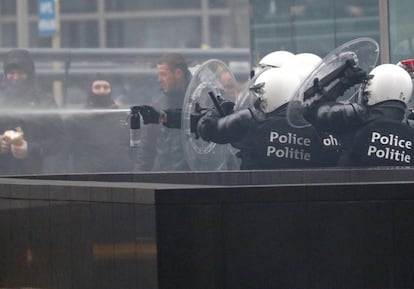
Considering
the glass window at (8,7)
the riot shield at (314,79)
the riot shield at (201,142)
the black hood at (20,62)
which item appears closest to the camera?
the riot shield at (314,79)

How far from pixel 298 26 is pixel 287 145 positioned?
24.7ft

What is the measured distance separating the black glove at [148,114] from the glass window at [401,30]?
4218 millimetres

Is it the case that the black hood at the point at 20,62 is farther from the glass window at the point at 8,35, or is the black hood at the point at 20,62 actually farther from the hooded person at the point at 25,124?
the glass window at the point at 8,35

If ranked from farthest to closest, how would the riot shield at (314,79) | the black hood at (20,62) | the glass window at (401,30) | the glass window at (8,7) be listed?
the glass window at (8,7), the glass window at (401,30), the black hood at (20,62), the riot shield at (314,79)

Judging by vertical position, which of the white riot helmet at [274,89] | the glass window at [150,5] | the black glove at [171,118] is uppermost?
the glass window at [150,5]

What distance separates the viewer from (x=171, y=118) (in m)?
18.5

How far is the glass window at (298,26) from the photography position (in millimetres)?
23156

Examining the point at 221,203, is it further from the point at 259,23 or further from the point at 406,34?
the point at 259,23

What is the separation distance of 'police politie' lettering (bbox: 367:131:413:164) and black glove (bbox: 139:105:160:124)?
3853mm

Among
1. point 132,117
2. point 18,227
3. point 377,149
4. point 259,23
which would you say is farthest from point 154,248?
point 259,23

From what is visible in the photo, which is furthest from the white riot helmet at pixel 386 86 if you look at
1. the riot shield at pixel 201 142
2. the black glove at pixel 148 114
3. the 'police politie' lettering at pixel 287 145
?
the black glove at pixel 148 114

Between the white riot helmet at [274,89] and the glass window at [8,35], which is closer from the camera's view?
the white riot helmet at [274,89]

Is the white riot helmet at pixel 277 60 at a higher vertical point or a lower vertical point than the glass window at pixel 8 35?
lower

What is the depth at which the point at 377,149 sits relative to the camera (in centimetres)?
1531
